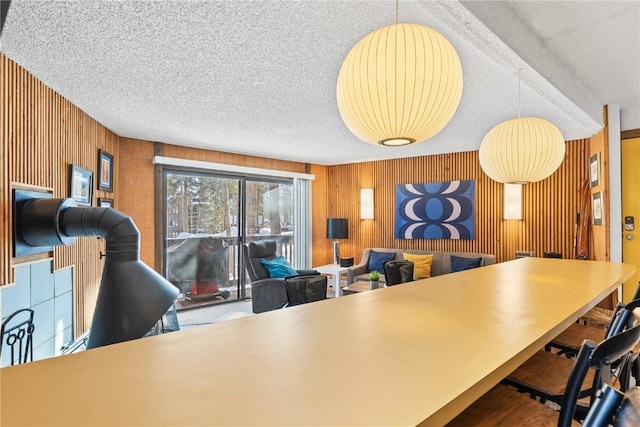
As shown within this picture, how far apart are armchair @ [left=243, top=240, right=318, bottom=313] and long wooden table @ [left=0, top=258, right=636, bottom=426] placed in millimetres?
3105

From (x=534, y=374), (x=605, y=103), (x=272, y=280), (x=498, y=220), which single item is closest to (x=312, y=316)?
(x=534, y=374)

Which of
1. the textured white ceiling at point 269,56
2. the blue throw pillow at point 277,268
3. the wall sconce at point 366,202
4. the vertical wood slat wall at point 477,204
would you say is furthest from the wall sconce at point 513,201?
the blue throw pillow at point 277,268

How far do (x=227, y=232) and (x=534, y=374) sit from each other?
4767 mm

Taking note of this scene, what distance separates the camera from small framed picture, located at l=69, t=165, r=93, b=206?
3139 millimetres

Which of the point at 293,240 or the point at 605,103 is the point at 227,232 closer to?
the point at 293,240

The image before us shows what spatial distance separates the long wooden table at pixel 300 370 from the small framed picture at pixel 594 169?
136 inches

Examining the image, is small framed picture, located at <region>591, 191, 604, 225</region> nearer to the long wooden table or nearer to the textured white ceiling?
the textured white ceiling

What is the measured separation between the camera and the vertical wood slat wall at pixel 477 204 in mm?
4719

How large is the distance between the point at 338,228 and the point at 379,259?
1.07 meters

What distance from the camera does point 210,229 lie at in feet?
17.6

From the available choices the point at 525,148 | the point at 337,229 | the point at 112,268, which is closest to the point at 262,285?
the point at 337,229

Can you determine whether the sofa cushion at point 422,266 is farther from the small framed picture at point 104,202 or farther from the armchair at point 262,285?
the small framed picture at point 104,202

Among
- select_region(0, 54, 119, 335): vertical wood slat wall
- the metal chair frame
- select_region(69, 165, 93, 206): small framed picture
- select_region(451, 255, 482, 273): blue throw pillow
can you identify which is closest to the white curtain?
select_region(451, 255, 482, 273): blue throw pillow

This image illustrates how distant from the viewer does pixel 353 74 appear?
119cm
